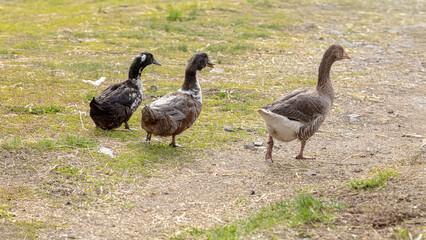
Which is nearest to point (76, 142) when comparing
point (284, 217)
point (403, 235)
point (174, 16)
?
point (284, 217)

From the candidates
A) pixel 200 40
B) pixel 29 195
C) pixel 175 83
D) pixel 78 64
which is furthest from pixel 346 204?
pixel 200 40

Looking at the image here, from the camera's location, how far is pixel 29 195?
6.00 meters

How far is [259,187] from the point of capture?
655 centimetres

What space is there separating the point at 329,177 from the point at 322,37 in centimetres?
1054

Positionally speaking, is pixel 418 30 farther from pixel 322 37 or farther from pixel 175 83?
pixel 175 83

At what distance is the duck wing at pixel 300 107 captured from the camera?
23.7 feet

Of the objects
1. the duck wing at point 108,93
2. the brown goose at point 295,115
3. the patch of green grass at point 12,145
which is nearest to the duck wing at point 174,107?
the duck wing at point 108,93

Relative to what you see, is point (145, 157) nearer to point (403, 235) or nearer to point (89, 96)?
point (89, 96)

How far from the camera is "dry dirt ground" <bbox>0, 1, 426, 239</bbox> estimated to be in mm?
5098

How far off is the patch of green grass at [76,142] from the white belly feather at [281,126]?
261 cm

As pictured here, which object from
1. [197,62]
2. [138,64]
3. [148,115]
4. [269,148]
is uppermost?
[197,62]

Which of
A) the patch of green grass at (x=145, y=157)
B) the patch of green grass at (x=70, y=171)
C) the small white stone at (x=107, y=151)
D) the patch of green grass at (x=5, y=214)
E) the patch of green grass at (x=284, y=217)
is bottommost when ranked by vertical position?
the patch of green grass at (x=145, y=157)

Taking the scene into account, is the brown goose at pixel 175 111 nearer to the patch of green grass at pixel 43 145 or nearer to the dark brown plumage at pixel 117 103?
the dark brown plumage at pixel 117 103

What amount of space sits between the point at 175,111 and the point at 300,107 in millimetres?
1873
